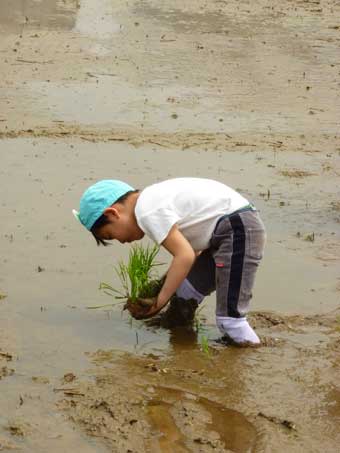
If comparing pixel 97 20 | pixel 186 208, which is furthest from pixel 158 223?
pixel 97 20

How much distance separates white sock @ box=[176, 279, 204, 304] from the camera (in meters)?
5.12

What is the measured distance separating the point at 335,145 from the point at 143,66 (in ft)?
9.87

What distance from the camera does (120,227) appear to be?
473 cm

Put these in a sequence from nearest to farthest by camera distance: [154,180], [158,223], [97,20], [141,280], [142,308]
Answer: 1. [158,223]
2. [142,308]
3. [141,280]
4. [154,180]
5. [97,20]

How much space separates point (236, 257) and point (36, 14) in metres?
9.08

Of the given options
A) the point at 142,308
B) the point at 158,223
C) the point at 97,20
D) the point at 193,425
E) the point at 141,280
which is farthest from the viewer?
the point at 97,20

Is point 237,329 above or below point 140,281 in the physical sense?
below

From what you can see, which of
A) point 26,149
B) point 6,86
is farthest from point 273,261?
point 6,86

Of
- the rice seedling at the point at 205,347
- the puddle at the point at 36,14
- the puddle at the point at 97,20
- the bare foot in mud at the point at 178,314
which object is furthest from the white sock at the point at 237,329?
the puddle at the point at 36,14

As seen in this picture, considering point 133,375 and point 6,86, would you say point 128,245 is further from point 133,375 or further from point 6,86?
point 6,86

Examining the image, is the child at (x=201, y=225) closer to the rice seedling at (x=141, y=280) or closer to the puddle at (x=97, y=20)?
the rice seedling at (x=141, y=280)

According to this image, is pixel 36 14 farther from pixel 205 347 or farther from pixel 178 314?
pixel 205 347

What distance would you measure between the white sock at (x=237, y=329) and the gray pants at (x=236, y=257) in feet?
0.08

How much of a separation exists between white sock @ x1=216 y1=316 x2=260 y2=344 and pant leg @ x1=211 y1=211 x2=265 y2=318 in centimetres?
3
